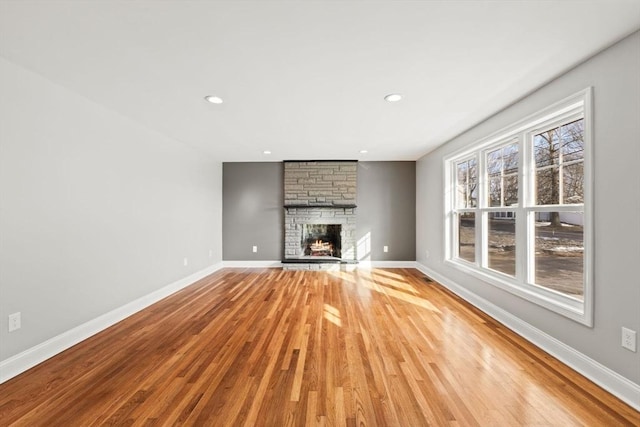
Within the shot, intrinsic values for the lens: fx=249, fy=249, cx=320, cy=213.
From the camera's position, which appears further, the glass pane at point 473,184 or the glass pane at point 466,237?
the glass pane at point 466,237

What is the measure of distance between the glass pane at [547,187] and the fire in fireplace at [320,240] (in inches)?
140

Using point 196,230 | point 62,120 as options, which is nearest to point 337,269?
point 196,230

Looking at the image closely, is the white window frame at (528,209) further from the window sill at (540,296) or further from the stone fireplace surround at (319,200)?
the stone fireplace surround at (319,200)

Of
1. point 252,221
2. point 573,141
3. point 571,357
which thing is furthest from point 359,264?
point 573,141

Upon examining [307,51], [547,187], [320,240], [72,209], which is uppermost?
[307,51]

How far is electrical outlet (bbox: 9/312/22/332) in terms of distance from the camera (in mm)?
1802

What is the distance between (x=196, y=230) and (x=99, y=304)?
1987mm

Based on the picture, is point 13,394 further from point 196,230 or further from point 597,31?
point 597,31

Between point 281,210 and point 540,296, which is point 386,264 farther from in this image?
point 540,296

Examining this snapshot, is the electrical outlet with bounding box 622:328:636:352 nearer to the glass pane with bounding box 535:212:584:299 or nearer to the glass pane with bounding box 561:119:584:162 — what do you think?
the glass pane with bounding box 535:212:584:299

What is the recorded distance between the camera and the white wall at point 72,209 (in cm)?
184

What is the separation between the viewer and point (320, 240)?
5.58 m

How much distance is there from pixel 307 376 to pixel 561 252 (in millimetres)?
2437

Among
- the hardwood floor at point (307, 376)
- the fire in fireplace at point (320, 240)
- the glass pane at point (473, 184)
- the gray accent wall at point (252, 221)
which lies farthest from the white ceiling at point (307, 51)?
the fire in fireplace at point (320, 240)
